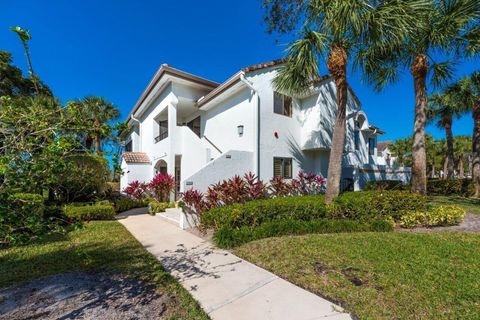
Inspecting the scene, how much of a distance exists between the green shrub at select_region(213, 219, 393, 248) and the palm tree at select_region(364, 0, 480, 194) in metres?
4.59

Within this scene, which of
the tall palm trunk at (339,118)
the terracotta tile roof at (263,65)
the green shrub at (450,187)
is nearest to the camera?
the tall palm trunk at (339,118)

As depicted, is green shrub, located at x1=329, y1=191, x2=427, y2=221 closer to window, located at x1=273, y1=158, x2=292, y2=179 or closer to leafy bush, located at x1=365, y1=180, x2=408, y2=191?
window, located at x1=273, y1=158, x2=292, y2=179

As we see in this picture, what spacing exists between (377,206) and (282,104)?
7232 mm

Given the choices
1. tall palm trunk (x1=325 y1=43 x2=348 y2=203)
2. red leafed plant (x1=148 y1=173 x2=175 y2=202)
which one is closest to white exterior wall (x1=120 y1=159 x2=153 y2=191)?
red leafed plant (x1=148 y1=173 x2=175 y2=202)

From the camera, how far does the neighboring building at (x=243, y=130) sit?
38.4ft

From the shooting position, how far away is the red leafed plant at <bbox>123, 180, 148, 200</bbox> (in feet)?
51.3

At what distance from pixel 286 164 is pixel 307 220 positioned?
5.36 metres

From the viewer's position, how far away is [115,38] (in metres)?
15.1

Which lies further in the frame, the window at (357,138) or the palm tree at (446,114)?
the palm tree at (446,114)

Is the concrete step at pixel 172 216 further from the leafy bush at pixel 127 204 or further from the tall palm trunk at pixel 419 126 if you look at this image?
the tall palm trunk at pixel 419 126

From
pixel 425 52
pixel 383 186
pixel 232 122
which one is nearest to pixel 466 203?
pixel 383 186

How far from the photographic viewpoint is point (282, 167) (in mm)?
12977

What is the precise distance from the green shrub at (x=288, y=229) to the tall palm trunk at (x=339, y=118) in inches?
58.1

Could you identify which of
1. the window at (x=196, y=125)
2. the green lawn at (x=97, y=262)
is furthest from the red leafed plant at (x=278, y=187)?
the window at (x=196, y=125)
